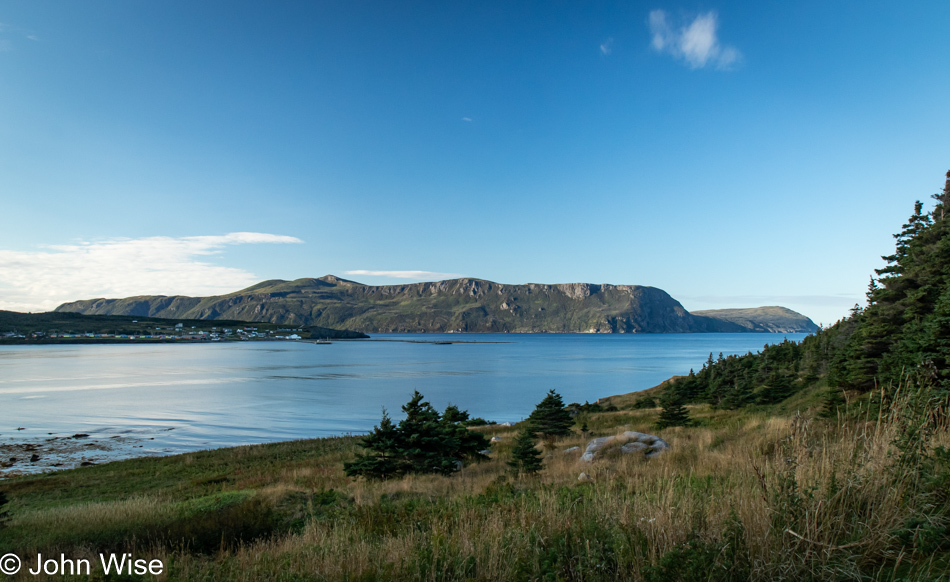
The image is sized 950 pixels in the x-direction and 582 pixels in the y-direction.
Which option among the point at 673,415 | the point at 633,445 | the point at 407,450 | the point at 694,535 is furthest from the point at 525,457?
the point at 673,415

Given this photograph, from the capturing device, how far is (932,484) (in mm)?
4543

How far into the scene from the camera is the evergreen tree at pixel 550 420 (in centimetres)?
2756

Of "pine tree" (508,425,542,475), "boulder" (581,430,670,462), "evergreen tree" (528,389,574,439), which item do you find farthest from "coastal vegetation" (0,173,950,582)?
"evergreen tree" (528,389,574,439)

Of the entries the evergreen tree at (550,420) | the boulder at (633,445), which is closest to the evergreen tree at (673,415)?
the evergreen tree at (550,420)

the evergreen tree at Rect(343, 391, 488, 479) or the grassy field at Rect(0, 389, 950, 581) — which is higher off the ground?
the grassy field at Rect(0, 389, 950, 581)

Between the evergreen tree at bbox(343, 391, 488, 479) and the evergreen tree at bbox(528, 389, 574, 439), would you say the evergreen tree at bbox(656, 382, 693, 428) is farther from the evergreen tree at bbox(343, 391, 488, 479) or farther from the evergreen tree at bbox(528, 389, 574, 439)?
the evergreen tree at bbox(343, 391, 488, 479)

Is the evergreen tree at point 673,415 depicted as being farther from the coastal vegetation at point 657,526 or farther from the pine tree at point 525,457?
A: the coastal vegetation at point 657,526

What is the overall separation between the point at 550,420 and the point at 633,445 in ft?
42.2

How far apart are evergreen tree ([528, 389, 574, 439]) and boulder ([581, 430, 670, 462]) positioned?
37.3 feet

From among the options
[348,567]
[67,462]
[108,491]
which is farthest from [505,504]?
[67,462]

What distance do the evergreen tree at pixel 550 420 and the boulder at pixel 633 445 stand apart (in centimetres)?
1137

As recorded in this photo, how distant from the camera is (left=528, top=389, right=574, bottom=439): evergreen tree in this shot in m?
27.6

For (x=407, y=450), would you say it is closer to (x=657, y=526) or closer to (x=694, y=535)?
(x=657, y=526)

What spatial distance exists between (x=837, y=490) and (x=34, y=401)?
246 feet
